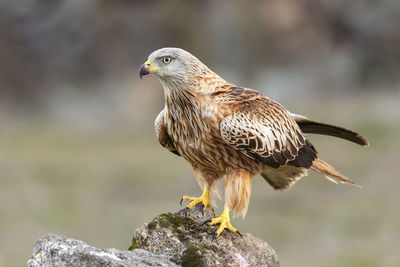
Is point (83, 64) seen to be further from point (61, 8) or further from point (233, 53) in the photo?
point (233, 53)

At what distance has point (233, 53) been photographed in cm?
3744

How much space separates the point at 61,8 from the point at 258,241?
101 feet

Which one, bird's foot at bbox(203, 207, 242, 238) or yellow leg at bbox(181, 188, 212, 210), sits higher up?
yellow leg at bbox(181, 188, 212, 210)

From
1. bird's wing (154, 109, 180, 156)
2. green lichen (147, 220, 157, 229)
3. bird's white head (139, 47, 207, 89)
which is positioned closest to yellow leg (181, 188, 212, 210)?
bird's wing (154, 109, 180, 156)

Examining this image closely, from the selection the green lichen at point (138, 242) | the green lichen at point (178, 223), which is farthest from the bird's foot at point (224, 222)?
the green lichen at point (138, 242)

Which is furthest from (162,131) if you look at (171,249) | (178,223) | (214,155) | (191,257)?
(191,257)

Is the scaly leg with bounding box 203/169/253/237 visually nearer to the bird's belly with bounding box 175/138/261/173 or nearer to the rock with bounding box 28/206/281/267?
the bird's belly with bounding box 175/138/261/173

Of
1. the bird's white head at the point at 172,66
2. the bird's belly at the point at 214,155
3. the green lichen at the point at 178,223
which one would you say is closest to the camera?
the green lichen at the point at 178,223

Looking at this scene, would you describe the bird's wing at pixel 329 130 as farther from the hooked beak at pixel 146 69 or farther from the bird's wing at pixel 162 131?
the hooked beak at pixel 146 69

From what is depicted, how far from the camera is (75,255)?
6.26 m

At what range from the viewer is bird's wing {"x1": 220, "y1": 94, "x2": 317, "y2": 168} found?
7.95 meters

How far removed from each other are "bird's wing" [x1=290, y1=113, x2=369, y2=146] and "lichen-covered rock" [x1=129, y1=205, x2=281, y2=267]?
73.6 inches

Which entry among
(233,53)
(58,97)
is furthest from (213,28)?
(58,97)

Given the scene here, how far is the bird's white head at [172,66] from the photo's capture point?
7.84 meters
